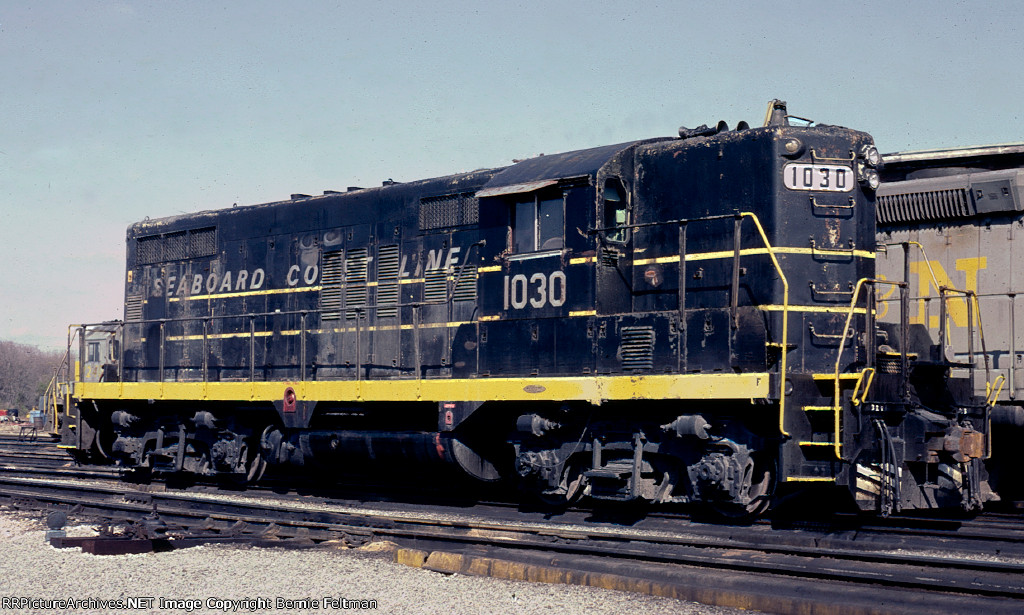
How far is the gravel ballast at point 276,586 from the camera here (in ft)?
22.5

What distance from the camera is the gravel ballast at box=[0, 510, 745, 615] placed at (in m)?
6.86

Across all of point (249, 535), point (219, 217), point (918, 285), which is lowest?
point (249, 535)

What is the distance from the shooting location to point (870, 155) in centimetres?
947

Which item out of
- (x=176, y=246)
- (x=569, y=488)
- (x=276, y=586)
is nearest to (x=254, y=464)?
(x=176, y=246)

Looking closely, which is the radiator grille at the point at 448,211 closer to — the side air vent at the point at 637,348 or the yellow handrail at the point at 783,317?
the side air vent at the point at 637,348

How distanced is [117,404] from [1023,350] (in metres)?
12.0

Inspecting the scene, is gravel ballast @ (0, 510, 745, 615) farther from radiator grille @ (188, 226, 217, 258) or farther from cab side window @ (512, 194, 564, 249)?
radiator grille @ (188, 226, 217, 258)

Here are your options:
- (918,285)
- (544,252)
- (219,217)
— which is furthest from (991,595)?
(219,217)

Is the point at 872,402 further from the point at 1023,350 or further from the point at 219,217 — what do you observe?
the point at 219,217

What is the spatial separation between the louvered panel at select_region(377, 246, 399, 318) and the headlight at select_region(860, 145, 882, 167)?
5497 mm

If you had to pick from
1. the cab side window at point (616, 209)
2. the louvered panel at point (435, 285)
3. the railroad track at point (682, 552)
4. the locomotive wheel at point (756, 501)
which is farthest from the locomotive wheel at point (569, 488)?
the louvered panel at point (435, 285)

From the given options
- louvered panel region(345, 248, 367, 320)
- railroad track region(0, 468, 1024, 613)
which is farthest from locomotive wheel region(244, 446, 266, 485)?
louvered panel region(345, 248, 367, 320)

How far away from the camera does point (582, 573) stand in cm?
754

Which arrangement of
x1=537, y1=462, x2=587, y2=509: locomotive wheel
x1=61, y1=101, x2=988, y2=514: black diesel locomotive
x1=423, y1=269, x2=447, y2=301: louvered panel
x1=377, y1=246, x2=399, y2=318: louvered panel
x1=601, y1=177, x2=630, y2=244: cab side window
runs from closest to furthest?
x1=61, y1=101, x2=988, y2=514: black diesel locomotive
x1=601, y1=177, x2=630, y2=244: cab side window
x1=537, y1=462, x2=587, y2=509: locomotive wheel
x1=423, y1=269, x2=447, y2=301: louvered panel
x1=377, y1=246, x2=399, y2=318: louvered panel
